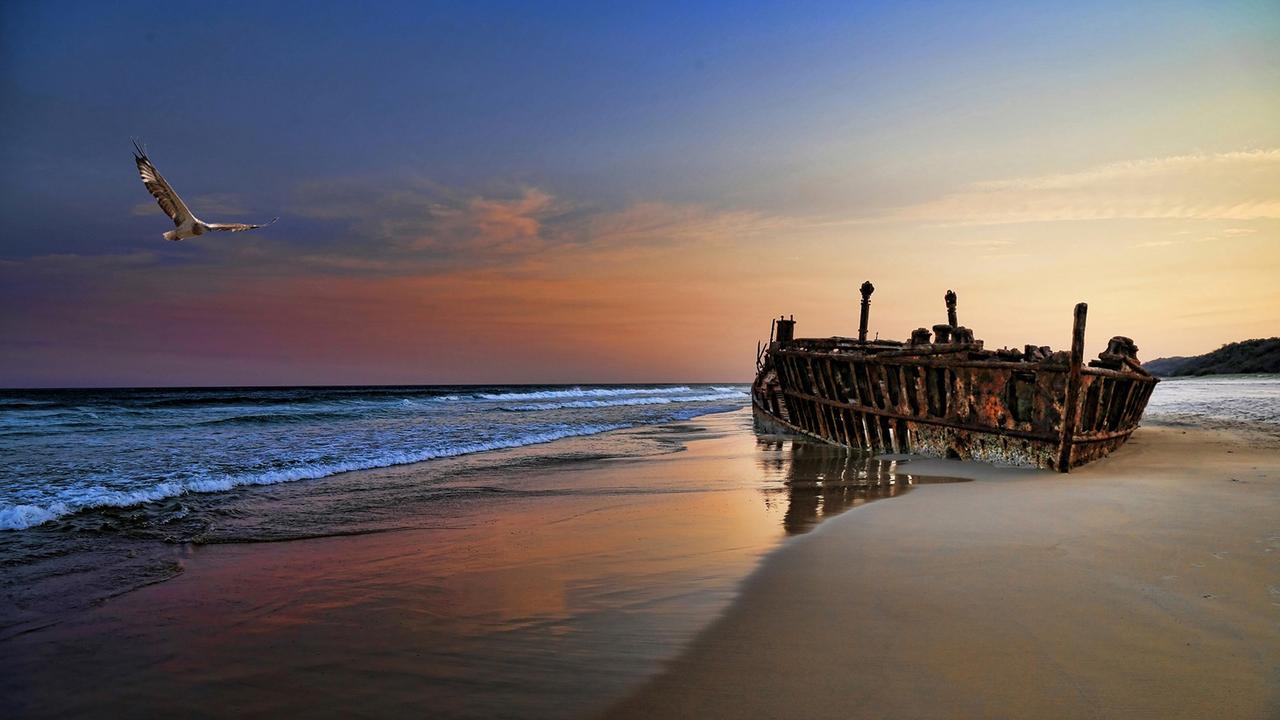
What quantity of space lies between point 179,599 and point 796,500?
Answer: 6.41 meters

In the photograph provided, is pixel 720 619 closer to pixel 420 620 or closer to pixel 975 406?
pixel 420 620

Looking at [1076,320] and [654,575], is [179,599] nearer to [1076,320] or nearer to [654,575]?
[654,575]

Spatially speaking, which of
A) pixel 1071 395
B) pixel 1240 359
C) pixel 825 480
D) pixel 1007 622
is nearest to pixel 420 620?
pixel 1007 622

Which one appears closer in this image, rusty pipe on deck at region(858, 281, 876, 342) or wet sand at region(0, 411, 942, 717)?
wet sand at region(0, 411, 942, 717)

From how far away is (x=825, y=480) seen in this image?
1032 cm

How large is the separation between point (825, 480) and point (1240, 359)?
64973mm

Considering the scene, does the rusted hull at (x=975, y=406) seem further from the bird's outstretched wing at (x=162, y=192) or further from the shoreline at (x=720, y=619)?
the bird's outstretched wing at (x=162, y=192)

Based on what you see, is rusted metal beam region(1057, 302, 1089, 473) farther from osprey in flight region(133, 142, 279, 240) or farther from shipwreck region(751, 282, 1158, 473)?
osprey in flight region(133, 142, 279, 240)

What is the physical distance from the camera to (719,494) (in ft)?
30.1

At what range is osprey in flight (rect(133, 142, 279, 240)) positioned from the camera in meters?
10.9

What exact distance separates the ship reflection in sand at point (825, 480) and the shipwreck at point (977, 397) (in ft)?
2.63

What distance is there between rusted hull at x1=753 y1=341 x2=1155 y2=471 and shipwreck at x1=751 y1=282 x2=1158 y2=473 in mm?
17

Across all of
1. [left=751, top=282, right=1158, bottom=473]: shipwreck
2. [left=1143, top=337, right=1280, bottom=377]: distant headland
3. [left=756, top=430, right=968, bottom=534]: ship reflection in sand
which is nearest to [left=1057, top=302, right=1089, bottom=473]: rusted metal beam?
[left=751, top=282, right=1158, bottom=473]: shipwreck

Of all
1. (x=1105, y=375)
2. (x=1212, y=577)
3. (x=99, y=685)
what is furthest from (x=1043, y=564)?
(x=1105, y=375)
